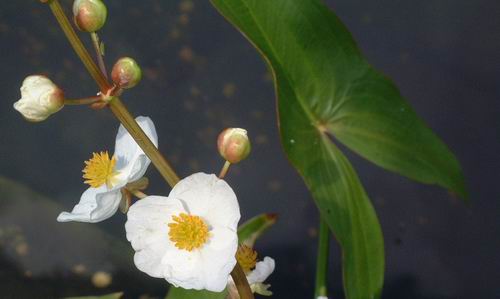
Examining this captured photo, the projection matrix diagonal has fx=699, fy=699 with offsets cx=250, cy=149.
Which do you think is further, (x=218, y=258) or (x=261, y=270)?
(x=261, y=270)

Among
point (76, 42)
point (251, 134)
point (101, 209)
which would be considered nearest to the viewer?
point (76, 42)

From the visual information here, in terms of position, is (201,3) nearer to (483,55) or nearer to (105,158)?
(483,55)

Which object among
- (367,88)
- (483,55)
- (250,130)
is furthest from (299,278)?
(483,55)

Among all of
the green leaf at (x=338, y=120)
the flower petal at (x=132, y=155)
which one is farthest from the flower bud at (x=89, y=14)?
the green leaf at (x=338, y=120)

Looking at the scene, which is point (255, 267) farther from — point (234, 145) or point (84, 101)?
point (84, 101)

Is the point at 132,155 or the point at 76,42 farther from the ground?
the point at 76,42

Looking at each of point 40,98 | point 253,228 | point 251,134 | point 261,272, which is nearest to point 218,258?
point 261,272

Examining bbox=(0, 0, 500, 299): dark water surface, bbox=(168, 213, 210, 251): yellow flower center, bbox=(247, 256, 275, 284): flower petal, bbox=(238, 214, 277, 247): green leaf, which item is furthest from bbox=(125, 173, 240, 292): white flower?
bbox=(0, 0, 500, 299): dark water surface
